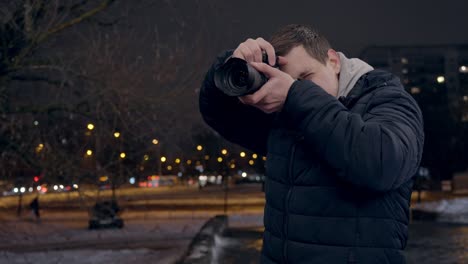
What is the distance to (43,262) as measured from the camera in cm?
1368

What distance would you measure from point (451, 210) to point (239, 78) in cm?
2318

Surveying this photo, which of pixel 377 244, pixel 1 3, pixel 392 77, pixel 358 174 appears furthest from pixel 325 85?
pixel 1 3

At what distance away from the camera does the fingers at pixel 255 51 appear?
6.04ft

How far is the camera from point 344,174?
1658 millimetres

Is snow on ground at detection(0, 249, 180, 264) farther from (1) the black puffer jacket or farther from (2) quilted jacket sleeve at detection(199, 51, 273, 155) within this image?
(1) the black puffer jacket

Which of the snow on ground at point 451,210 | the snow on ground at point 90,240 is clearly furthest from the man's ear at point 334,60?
the snow on ground at point 451,210

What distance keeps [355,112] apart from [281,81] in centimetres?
25

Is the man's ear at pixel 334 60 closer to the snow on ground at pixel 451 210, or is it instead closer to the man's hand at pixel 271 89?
the man's hand at pixel 271 89

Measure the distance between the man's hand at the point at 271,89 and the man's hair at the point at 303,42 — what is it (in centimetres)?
15

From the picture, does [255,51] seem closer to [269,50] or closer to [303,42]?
[269,50]

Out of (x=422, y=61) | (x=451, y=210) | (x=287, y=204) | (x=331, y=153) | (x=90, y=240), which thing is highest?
(x=422, y=61)

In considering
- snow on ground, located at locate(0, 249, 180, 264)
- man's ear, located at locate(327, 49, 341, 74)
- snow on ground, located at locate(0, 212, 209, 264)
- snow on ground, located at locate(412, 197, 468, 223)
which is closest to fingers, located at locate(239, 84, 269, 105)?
man's ear, located at locate(327, 49, 341, 74)

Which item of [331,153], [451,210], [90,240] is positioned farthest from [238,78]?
[451,210]

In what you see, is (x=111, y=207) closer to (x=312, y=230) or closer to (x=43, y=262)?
(x=43, y=262)
